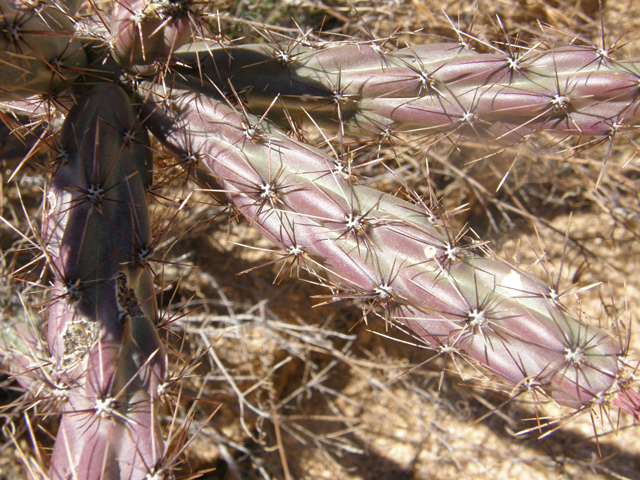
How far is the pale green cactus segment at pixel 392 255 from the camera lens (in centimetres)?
112

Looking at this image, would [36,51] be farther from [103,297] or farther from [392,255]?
[392,255]

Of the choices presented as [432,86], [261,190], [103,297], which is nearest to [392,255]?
[261,190]

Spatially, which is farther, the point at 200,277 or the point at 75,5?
the point at 200,277

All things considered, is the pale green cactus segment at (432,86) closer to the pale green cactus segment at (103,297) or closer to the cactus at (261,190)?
the cactus at (261,190)

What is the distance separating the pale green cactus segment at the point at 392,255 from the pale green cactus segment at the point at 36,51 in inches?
9.5

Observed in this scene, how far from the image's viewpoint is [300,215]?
1286mm

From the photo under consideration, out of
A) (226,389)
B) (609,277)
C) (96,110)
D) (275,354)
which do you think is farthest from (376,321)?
(96,110)

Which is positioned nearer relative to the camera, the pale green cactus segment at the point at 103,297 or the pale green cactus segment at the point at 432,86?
the pale green cactus segment at the point at 103,297

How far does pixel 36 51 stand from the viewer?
1176 millimetres

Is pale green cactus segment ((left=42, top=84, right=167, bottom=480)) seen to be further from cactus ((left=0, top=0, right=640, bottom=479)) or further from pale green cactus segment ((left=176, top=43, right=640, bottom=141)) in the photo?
pale green cactus segment ((left=176, top=43, right=640, bottom=141))

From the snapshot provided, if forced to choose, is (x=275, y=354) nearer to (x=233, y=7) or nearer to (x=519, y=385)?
(x=519, y=385)

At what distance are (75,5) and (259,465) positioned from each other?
270cm

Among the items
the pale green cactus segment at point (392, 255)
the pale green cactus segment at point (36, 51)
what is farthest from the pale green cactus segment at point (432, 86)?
the pale green cactus segment at point (36, 51)

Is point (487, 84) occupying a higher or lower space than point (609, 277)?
higher
